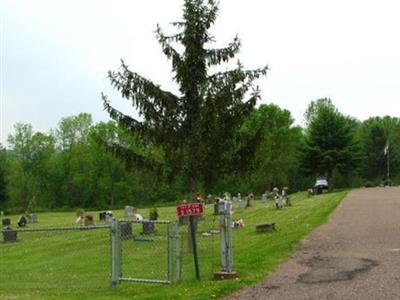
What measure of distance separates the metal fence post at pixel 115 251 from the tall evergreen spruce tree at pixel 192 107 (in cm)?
611

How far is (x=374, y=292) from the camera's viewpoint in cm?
938

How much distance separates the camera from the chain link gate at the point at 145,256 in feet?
36.9

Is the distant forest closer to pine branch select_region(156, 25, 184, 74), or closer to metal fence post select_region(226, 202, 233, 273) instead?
pine branch select_region(156, 25, 184, 74)

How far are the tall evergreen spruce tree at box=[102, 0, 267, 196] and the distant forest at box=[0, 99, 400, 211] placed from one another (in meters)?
49.1

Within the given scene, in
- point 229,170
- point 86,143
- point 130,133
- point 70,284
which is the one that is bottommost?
point 70,284

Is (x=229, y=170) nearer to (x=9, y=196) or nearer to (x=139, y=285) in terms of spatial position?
(x=139, y=285)

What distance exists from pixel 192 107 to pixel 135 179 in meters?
63.2

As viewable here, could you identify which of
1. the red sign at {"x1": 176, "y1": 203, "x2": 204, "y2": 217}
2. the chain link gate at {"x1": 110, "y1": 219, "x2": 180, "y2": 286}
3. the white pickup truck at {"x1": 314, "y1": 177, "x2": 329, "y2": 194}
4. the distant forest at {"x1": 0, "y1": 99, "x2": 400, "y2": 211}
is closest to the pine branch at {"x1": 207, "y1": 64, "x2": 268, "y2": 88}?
the chain link gate at {"x1": 110, "y1": 219, "x2": 180, "y2": 286}

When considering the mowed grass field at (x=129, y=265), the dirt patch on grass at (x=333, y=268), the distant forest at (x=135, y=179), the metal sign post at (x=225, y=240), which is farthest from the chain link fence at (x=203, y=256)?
the distant forest at (x=135, y=179)

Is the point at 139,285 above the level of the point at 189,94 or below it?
below

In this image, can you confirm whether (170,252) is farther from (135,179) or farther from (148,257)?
(135,179)

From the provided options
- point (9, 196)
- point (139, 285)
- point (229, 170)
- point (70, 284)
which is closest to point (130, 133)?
point (229, 170)

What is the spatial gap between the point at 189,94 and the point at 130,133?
1.97 meters

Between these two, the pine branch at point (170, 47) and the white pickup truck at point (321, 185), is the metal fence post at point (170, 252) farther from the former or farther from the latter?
the white pickup truck at point (321, 185)
